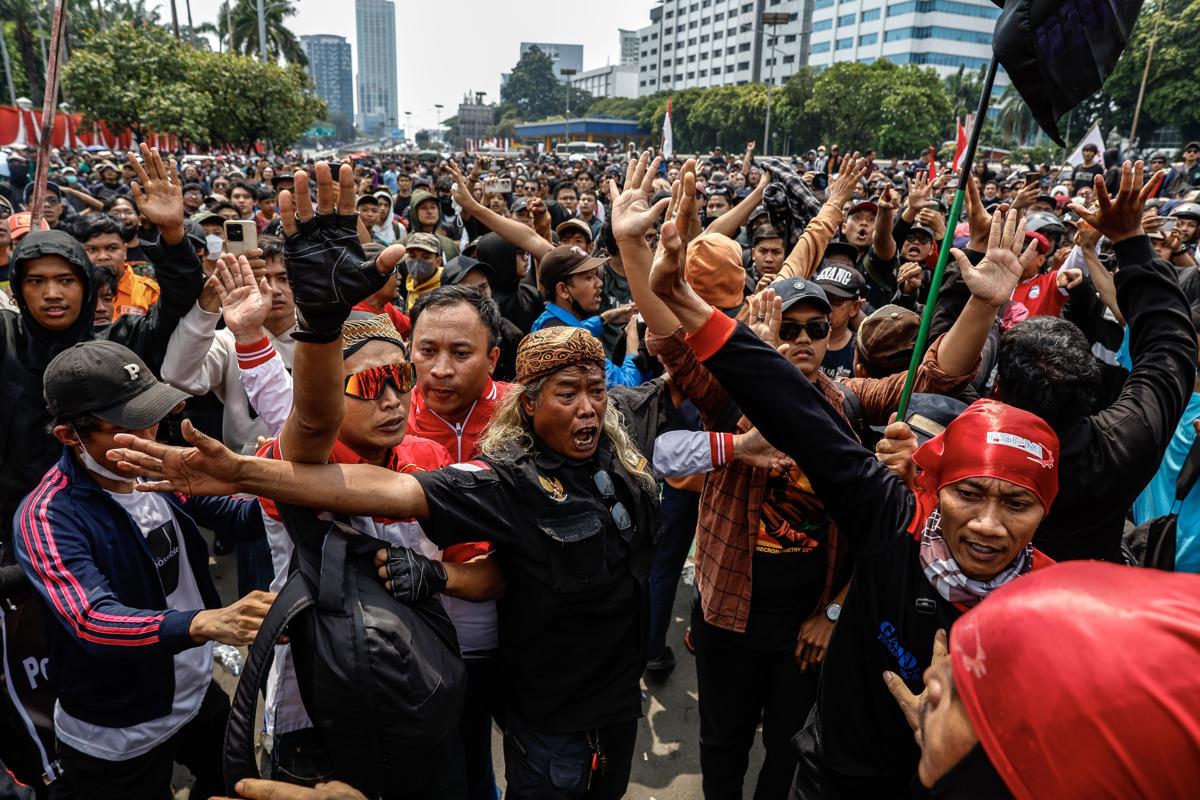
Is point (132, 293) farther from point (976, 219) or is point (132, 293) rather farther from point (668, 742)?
point (976, 219)

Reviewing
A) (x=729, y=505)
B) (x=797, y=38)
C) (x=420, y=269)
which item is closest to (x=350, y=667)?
(x=729, y=505)

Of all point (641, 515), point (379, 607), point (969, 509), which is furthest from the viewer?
point (641, 515)

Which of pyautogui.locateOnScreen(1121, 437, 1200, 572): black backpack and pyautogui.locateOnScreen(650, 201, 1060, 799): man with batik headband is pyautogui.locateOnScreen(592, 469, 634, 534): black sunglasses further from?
pyautogui.locateOnScreen(1121, 437, 1200, 572): black backpack

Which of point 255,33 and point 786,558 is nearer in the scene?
point 786,558

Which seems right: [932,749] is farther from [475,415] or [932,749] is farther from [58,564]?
[58,564]

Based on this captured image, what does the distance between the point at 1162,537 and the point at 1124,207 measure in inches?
48.4

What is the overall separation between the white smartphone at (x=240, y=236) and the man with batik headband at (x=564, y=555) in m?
1.60

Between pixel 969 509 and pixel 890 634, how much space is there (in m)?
0.37

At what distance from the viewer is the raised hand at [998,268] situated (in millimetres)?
2176

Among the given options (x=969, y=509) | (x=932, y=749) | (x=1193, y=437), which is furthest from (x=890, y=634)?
(x=1193, y=437)

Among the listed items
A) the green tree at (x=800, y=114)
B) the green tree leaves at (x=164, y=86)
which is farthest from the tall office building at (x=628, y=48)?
→ the green tree leaves at (x=164, y=86)

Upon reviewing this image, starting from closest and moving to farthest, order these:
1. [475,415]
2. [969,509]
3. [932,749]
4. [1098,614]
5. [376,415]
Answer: [1098,614], [932,749], [969,509], [376,415], [475,415]

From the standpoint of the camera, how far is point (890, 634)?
176 centimetres

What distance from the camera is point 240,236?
3020 mm
